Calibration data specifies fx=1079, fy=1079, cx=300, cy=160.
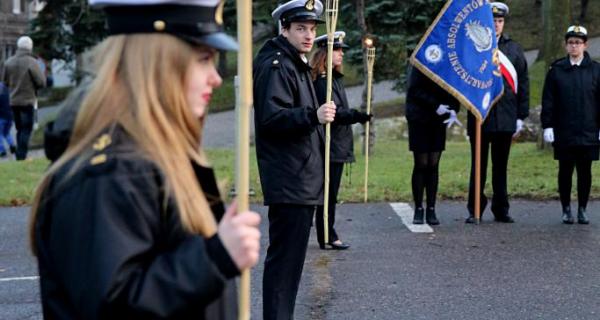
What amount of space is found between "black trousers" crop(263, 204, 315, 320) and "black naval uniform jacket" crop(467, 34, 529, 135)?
212 inches

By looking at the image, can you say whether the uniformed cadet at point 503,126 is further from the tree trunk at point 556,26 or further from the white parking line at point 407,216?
the tree trunk at point 556,26

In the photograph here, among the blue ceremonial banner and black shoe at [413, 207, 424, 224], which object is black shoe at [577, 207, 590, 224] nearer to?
the blue ceremonial banner

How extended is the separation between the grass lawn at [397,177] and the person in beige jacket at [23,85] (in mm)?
1508

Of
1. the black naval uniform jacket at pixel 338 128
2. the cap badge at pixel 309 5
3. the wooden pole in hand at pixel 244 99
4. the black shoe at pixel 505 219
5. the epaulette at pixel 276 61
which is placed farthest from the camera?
the black shoe at pixel 505 219

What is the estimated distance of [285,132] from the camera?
5562mm

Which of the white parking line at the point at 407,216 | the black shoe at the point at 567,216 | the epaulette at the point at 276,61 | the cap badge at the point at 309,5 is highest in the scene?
the cap badge at the point at 309,5

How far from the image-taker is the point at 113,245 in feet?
7.39

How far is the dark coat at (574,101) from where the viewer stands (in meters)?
10.5

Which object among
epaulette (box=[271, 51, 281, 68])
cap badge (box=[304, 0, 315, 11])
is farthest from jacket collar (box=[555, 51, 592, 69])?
epaulette (box=[271, 51, 281, 68])

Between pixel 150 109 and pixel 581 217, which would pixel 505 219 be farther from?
pixel 150 109

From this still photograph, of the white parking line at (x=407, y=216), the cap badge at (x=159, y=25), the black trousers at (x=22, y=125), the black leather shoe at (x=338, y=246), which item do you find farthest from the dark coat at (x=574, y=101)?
the black trousers at (x=22, y=125)

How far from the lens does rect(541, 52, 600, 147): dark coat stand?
10.5 m

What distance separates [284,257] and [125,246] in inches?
130

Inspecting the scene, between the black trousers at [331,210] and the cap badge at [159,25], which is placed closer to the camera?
the cap badge at [159,25]
